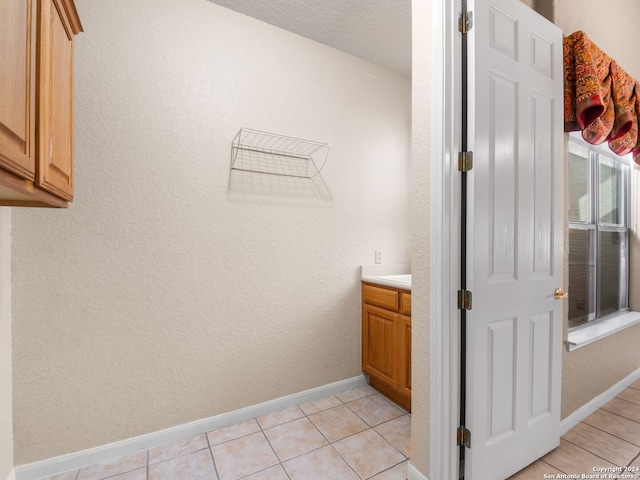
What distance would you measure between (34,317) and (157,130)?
3.92 ft

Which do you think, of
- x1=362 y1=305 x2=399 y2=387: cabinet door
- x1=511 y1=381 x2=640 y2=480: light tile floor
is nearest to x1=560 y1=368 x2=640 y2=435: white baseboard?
x1=511 y1=381 x2=640 y2=480: light tile floor

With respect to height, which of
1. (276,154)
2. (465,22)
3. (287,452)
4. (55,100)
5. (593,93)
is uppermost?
(465,22)

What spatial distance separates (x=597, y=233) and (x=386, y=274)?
1.74 metres

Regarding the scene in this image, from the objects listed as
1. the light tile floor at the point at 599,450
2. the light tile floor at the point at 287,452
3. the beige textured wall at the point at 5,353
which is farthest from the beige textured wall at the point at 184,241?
the light tile floor at the point at 599,450

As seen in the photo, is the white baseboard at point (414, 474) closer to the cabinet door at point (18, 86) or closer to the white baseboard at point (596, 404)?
the white baseboard at point (596, 404)

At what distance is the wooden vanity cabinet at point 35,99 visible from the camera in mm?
709

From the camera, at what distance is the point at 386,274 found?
2.64 metres

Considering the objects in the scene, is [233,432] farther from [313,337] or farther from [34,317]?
[34,317]

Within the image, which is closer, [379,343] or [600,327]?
[600,327]

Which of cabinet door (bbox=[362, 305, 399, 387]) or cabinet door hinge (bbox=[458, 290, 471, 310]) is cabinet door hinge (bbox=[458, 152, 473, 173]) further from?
cabinet door (bbox=[362, 305, 399, 387])

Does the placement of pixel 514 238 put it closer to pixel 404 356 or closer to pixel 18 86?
pixel 404 356

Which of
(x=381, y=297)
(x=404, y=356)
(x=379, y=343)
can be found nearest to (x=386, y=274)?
(x=381, y=297)

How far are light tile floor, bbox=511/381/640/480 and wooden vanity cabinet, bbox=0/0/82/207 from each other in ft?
7.66

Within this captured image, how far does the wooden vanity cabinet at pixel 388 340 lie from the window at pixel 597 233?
1.27 metres
